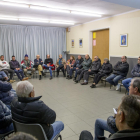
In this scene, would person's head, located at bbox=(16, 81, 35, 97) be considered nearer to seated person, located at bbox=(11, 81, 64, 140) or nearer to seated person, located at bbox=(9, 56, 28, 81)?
seated person, located at bbox=(11, 81, 64, 140)

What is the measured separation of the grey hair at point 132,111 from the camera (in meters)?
1.05

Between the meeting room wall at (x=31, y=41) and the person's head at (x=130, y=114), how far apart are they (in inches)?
316

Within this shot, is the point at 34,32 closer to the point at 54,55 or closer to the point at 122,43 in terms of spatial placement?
the point at 54,55

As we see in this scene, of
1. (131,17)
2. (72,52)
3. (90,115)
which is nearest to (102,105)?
(90,115)

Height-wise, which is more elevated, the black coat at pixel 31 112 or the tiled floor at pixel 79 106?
the black coat at pixel 31 112

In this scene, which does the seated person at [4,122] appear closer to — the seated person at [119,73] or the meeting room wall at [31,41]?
the seated person at [119,73]

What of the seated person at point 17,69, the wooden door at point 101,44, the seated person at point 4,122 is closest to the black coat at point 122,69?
the wooden door at point 101,44

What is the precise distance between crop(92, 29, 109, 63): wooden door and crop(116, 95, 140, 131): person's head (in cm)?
573

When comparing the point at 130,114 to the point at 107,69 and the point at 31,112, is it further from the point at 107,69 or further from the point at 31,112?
the point at 107,69

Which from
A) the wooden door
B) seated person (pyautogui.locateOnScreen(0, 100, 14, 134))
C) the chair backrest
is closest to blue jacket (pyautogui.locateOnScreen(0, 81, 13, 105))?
seated person (pyautogui.locateOnScreen(0, 100, 14, 134))

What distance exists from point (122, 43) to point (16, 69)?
4.79 meters

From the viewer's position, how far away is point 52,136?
5.92 feet

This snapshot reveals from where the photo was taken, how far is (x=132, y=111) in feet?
3.49

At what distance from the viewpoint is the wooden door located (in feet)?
21.8
